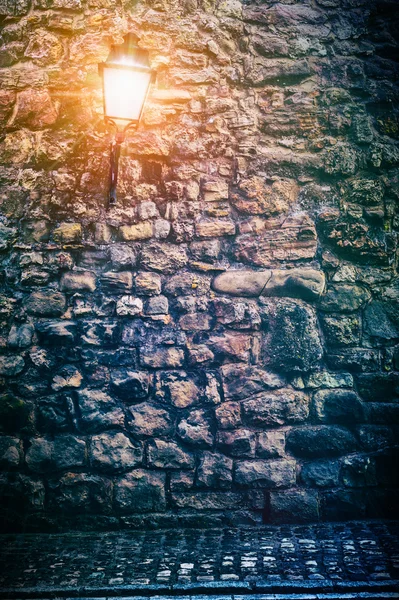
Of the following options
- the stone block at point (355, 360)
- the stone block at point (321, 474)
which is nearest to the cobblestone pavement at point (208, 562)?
the stone block at point (321, 474)

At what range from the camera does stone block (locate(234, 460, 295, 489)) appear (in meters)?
2.76

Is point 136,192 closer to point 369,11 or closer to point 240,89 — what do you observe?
point 240,89

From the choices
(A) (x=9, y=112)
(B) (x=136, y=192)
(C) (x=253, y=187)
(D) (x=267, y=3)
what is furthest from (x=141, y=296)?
(D) (x=267, y=3)

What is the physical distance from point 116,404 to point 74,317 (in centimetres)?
69

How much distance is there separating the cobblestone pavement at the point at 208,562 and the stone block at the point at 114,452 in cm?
44

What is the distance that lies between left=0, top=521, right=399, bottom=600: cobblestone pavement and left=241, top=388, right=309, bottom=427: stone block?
70 centimetres

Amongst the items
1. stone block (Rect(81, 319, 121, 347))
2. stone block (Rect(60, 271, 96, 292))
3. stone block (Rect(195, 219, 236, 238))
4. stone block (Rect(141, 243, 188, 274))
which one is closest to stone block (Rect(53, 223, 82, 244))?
stone block (Rect(60, 271, 96, 292))

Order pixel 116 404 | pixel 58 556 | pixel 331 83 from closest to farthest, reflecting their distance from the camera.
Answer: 1. pixel 58 556
2. pixel 116 404
3. pixel 331 83

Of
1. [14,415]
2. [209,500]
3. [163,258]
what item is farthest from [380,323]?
[14,415]

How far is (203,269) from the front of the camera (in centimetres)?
289

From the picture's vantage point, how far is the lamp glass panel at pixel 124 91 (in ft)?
8.02

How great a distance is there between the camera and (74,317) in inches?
112

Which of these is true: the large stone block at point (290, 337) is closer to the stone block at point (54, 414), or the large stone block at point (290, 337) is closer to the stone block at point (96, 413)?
the stone block at point (96, 413)

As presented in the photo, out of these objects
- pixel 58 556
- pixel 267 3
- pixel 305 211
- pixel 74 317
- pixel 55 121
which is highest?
pixel 267 3
